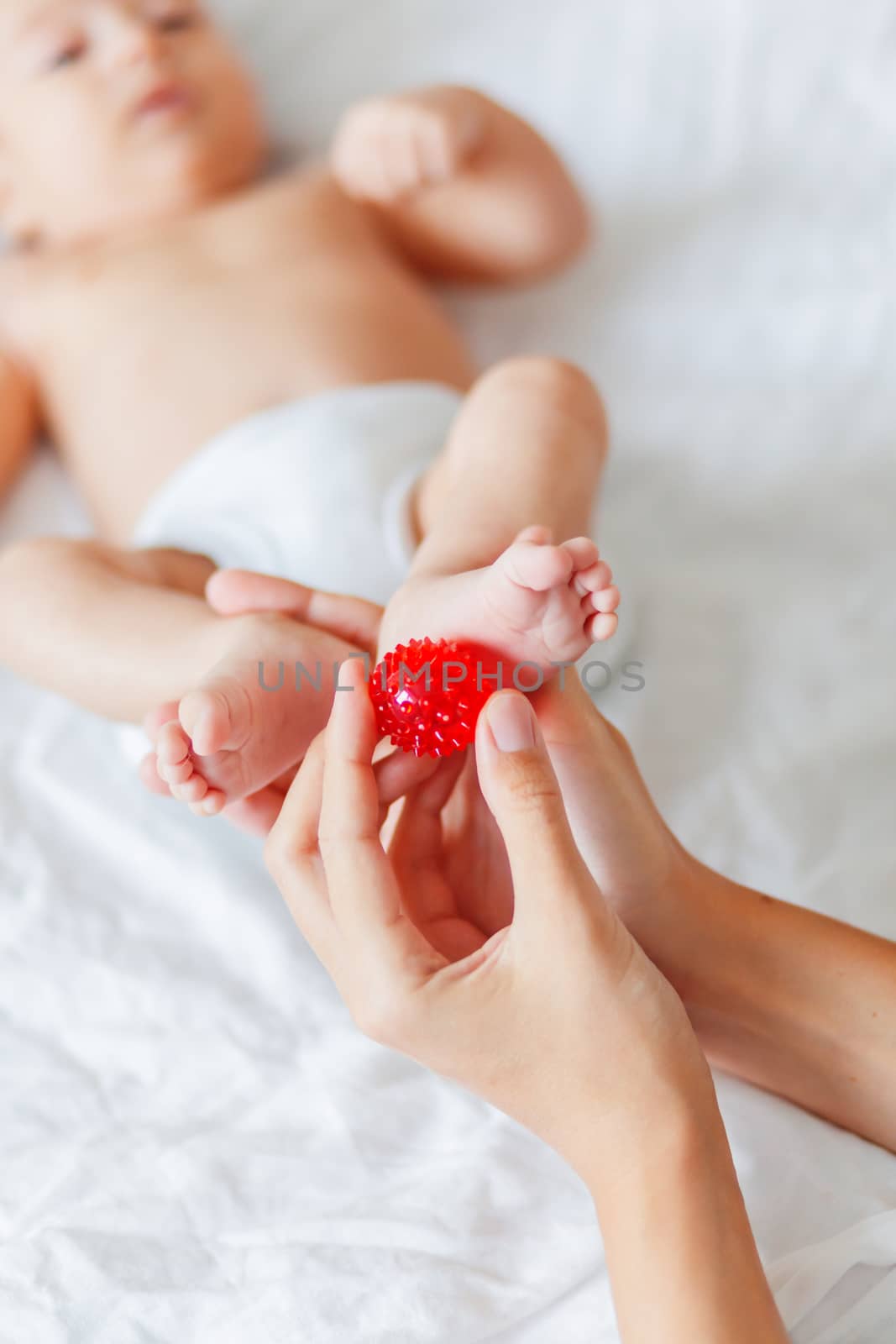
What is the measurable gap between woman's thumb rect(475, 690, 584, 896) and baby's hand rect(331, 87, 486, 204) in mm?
841

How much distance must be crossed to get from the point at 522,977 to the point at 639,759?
391mm

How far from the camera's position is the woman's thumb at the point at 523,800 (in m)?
0.56

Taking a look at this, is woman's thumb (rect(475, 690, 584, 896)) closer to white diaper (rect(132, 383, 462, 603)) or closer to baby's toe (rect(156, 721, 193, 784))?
baby's toe (rect(156, 721, 193, 784))

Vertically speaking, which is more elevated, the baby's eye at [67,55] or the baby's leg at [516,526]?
the baby's eye at [67,55]

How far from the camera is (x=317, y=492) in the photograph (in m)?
1.00

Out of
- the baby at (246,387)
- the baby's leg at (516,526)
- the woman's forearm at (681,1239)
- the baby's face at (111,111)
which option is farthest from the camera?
the baby's face at (111,111)

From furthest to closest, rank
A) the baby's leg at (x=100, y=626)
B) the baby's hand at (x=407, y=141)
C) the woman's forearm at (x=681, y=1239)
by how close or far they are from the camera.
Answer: the baby's hand at (x=407, y=141) < the baby's leg at (x=100, y=626) < the woman's forearm at (x=681, y=1239)

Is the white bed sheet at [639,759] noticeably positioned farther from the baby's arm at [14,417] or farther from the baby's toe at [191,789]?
the baby's toe at [191,789]

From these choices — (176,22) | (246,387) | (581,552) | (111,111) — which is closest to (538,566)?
(581,552)

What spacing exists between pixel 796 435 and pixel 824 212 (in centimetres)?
34

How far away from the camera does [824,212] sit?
54.5 inches

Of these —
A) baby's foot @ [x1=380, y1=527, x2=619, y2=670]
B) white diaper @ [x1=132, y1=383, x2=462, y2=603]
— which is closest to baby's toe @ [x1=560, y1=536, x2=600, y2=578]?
baby's foot @ [x1=380, y1=527, x2=619, y2=670]

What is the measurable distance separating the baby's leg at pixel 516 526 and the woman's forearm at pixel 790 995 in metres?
0.20

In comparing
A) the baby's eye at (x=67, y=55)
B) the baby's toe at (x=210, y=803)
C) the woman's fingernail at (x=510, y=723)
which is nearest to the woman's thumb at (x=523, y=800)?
the woman's fingernail at (x=510, y=723)
